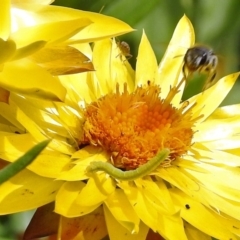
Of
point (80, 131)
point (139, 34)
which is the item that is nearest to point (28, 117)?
point (80, 131)

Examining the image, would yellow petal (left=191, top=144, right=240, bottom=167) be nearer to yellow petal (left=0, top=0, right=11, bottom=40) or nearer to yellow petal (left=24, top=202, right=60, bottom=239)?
yellow petal (left=24, top=202, right=60, bottom=239)

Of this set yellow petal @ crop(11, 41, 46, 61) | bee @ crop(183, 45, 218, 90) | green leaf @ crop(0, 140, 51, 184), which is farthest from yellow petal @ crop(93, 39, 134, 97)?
green leaf @ crop(0, 140, 51, 184)

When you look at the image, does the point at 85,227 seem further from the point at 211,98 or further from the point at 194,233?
the point at 211,98

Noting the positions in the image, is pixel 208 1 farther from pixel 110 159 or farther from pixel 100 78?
pixel 110 159

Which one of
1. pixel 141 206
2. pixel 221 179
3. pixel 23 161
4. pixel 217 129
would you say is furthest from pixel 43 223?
pixel 217 129

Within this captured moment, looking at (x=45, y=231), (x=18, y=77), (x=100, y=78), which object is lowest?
(x=45, y=231)

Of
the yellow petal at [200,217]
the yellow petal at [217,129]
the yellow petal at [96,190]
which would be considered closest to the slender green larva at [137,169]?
the yellow petal at [96,190]
